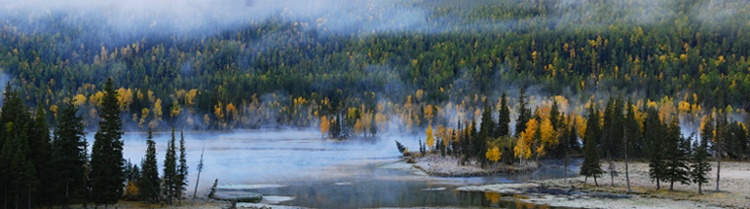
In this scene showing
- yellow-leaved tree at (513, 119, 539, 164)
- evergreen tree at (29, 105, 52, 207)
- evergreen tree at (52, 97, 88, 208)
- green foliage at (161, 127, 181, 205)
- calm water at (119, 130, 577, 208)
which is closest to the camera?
evergreen tree at (29, 105, 52, 207)

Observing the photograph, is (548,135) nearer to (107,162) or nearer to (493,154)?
(493,154)

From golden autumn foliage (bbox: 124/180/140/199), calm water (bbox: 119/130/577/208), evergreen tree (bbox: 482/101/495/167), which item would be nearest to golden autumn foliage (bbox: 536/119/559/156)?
evergreen tree (bbox: 482/101/495/167)

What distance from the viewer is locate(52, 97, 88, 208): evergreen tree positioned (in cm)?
4684

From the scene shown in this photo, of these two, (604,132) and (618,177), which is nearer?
(618,177)

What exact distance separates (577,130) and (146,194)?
10788 centimetres

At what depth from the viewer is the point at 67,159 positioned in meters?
47.8

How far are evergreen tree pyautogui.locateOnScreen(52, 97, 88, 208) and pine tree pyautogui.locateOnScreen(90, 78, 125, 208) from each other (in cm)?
111

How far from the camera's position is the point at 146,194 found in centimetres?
4925

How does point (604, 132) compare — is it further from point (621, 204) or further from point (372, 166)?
point (621, 204)

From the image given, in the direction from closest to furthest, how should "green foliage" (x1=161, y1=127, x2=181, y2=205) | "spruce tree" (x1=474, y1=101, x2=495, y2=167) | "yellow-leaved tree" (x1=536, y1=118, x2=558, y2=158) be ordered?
"green foliage" (x1=161, y1=127, x2=181, y2=205) → "spruce tree" (x1=474, y1=101, x2=495, y2=167) → "yellow-leaved tree" (x1=536, y1=118, x2=558, y2=158)

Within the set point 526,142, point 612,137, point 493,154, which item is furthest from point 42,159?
point 612,137

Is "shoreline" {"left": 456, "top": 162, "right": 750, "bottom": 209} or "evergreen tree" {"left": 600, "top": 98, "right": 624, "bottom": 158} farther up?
"evergreen tree" {"left": 600, "top": 98, "right": 624, "bottom": 158}

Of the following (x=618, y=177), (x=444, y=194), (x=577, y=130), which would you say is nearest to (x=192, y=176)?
(x=444, y=194)

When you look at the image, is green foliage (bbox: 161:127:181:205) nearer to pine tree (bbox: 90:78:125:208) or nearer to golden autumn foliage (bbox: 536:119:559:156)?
pine tree (bbox: 90:78:125:208)
